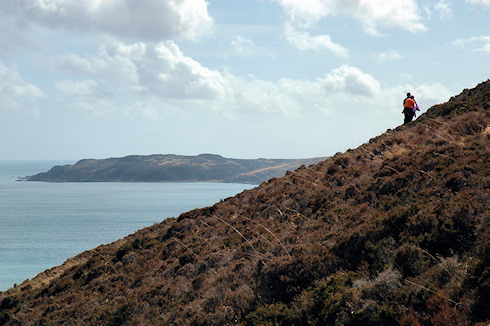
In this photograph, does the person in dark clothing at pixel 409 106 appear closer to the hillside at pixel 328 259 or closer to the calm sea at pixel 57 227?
the hillside at pixel 328 259

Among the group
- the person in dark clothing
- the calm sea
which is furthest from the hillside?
the calm sea

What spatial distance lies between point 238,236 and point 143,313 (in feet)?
16.3

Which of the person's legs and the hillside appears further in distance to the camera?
the person's legs

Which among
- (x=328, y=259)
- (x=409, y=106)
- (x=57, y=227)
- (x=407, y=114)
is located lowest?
(x=57, y=227)

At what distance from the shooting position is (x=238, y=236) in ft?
55.2

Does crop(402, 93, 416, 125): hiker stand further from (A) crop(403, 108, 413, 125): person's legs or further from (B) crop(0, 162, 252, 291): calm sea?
(B) crop(0, 162, 252, 291): calm sea

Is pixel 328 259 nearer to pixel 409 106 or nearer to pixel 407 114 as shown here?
pixel 409 106

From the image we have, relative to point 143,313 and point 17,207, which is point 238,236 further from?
point 17,207

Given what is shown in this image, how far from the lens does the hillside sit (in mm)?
7219

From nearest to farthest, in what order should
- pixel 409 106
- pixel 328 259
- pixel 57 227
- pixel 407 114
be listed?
pixel 328 259
pixel 409 106
pixel 407 114
pixel 57 227

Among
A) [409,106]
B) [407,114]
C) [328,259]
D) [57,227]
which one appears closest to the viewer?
[328,259]

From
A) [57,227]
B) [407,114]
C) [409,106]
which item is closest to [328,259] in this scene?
[409,106]

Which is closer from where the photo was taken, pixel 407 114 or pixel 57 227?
pixel 407 114

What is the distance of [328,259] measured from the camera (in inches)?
387
